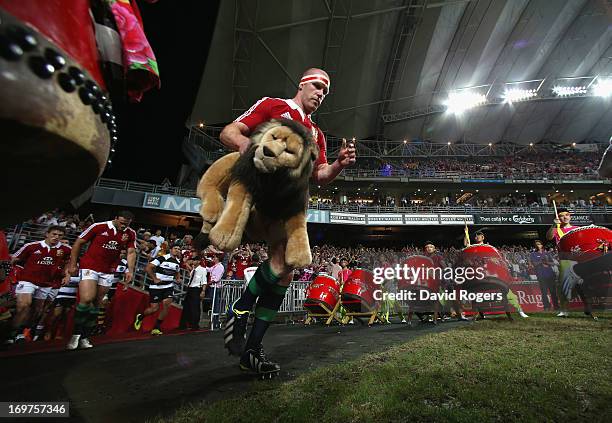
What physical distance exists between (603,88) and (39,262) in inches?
1532

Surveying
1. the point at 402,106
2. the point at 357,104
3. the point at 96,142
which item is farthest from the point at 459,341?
the point at 402,106

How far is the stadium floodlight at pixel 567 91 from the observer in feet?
86.6

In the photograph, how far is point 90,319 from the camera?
3.92 metres

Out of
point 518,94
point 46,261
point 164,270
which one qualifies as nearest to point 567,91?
point 518,94

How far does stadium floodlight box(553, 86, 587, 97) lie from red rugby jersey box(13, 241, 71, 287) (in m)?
35.6

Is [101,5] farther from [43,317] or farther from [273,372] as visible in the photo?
[43,317]

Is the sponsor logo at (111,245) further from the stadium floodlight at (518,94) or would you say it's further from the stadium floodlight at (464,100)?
the stadium floodlight at (518,94)

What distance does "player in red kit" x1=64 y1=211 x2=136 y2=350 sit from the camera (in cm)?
387

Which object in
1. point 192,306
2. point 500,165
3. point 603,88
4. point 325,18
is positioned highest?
point 603,88

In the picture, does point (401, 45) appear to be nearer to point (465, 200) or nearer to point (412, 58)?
point (412, 58)

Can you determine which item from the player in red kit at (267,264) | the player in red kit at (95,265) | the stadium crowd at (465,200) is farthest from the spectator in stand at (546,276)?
the stadium crowd at (465,200)

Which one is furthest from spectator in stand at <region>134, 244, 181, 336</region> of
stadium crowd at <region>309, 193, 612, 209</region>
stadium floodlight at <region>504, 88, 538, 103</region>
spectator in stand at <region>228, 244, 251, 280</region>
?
stadium floodlight at <region>504, 88, 538, 103</region>

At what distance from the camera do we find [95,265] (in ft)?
13.6

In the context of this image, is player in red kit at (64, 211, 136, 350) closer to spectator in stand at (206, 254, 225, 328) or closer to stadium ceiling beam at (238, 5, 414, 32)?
spectator in stand at (206, 254, 225, 328)
